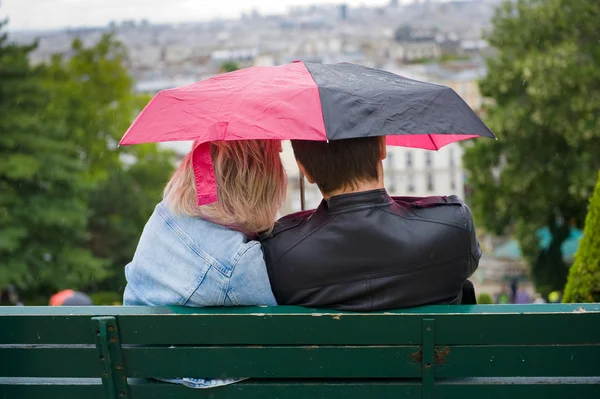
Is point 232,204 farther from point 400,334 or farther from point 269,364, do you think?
point 400,334

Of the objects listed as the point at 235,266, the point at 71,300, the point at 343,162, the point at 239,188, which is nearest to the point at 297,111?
the point at 343,162

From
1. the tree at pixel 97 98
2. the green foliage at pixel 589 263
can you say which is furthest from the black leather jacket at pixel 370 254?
the tree at pixel 97 98

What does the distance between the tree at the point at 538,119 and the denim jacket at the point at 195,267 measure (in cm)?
2032

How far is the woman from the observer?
248cm

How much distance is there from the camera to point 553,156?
24156 millimetres

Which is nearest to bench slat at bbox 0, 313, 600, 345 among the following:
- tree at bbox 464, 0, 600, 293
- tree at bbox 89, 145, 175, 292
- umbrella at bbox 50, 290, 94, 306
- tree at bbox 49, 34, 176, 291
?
umbrella at bbox 50, 290, 94, 306

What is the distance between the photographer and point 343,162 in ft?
8.52

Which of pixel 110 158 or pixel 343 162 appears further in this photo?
pixel 110 158

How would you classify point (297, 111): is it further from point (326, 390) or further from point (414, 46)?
A: point (414, 46)

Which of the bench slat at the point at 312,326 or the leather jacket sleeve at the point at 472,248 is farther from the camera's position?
the leather jacket sleeve at the point at 472,248

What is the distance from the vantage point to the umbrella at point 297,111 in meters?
2.51

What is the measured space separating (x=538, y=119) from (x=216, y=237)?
2163cm

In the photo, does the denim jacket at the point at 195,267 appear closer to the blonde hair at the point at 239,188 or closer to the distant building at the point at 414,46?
the blonde hair at the point at 239,188

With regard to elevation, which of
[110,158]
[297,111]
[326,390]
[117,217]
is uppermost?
[297,111]
